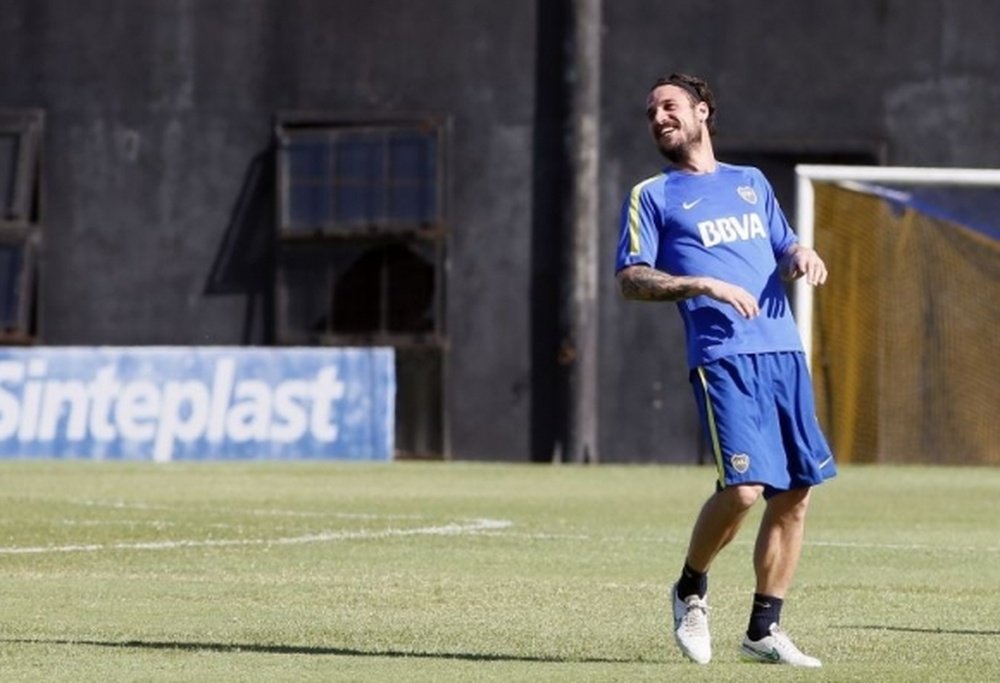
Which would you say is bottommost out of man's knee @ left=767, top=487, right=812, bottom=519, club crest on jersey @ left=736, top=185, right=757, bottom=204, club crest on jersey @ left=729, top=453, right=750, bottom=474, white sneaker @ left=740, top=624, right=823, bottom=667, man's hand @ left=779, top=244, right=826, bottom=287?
white sneaker @ left=740, top=624, right=823, bottom=667

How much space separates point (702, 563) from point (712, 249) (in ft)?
3.72

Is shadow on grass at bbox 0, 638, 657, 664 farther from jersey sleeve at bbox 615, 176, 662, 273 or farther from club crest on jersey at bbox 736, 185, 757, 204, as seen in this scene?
club crest on jersey at bbox 736, 185, 757, 204

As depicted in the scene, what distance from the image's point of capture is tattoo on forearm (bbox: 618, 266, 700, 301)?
9.19 meters

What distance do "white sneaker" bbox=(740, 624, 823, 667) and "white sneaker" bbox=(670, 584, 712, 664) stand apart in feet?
0.50

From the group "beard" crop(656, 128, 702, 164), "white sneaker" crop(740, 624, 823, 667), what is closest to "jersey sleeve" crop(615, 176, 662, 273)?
"beard" crop(656, 128, 702, 164)

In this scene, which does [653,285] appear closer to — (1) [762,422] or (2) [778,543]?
(1) [762,422]

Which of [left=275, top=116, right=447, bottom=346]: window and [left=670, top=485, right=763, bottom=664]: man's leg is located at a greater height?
[left=275, top=116, right=447, bottom=346]: window

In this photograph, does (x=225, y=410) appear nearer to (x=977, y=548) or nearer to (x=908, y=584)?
(x=977, y=548)

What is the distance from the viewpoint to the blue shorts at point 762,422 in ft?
30.1

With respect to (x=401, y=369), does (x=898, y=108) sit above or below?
above

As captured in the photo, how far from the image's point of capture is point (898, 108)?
29297 millimetres

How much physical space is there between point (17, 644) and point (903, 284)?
19219mm

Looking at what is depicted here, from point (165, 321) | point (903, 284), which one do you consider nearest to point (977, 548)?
point (903, 284)

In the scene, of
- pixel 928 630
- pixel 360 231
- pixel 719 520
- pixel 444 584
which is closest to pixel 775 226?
pixel 719 520
